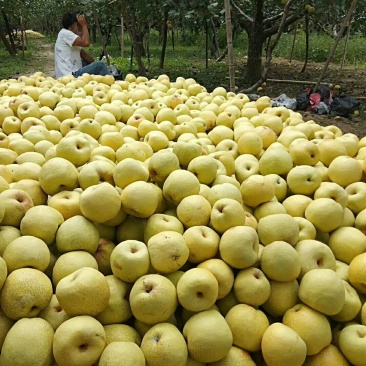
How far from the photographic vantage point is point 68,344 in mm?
1251

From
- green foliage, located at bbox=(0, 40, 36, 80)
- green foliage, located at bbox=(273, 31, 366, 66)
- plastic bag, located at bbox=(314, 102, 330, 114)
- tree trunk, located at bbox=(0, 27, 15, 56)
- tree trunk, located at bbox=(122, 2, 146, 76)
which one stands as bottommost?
green foliage, located at bbox=(273, 31, 366, 66)

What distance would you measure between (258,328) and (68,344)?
68 centimetres

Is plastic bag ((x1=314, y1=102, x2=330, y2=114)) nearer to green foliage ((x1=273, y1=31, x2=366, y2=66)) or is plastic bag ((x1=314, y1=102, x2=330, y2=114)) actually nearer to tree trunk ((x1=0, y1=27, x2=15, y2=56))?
green foliage ((x1=273, y1=31, x2=366, y2=66))

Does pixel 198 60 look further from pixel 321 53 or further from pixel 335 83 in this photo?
pixel 335 83

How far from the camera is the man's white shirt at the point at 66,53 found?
24.0ft

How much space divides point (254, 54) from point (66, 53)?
4.94 metres

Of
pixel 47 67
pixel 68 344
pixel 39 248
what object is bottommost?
pixel 47 67

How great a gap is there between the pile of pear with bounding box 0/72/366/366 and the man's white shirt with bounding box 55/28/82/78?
5726 mm

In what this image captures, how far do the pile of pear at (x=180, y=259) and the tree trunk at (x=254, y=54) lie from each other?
809cm

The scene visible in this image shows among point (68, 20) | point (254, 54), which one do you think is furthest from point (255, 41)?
point (68, 20)

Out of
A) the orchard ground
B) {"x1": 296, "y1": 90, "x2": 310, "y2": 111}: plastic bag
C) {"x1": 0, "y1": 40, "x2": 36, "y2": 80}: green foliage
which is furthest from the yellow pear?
{"x1": 0, "y1": 40, "x2": 36, "y2": 80}: green foliage

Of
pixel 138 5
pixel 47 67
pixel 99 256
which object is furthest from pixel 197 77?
pixel 99 256

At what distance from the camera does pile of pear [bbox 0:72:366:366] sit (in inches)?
52.9

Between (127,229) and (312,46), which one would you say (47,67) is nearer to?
(312,46)
